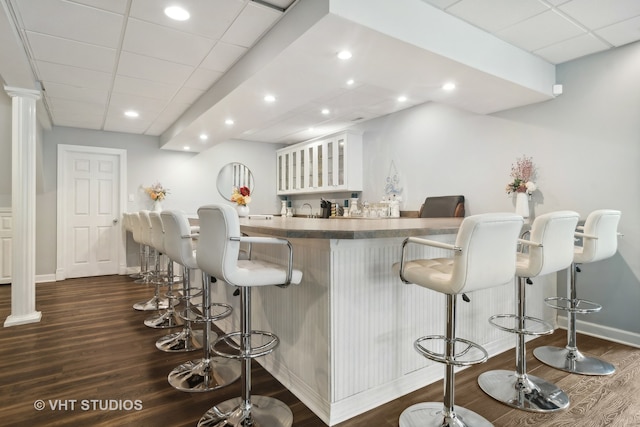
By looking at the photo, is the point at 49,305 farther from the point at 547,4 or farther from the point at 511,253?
the point at 547,4

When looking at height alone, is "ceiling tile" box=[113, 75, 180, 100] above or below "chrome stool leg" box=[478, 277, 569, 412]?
above

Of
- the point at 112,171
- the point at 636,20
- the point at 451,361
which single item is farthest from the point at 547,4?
the point at 112,171

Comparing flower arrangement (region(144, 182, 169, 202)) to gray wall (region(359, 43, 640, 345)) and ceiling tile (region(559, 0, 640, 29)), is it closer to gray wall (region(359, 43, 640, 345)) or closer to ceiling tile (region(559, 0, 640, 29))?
gray wall (region(359, 43, 640, 345))

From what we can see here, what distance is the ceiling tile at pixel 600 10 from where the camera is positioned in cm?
238

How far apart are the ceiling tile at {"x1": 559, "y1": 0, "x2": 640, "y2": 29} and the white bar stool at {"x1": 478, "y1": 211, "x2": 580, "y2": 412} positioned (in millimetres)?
1518

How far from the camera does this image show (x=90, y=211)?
570 cm

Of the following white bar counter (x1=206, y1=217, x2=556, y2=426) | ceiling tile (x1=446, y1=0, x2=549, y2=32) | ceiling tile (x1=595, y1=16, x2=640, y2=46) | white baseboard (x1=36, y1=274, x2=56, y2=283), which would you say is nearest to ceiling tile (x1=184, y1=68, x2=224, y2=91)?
white bar counter (x1=206, y1=217, x2=556, y2=426)

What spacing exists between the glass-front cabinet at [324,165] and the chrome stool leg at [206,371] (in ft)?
11.6

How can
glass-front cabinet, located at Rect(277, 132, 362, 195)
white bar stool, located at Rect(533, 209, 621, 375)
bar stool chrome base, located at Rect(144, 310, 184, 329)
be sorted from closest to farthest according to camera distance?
white bar stool, located at Rect(533, 209, 621, 375)
bar stool chrome base, located at Rect(144, 310, 184, 329)
glass-front cabinet, located at Rect(277, 132, 362, 195)

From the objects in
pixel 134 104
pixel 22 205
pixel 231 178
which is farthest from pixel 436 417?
pixel 231 178

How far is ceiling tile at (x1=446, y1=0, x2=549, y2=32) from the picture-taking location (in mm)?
2365

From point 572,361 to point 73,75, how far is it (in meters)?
4.90

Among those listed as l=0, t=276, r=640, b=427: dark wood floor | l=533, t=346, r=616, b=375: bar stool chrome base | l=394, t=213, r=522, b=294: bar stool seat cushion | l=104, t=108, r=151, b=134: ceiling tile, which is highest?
l=104, t=108, r=151, b=134: ceiling tile

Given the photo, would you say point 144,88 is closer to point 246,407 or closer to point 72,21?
point 72,21
